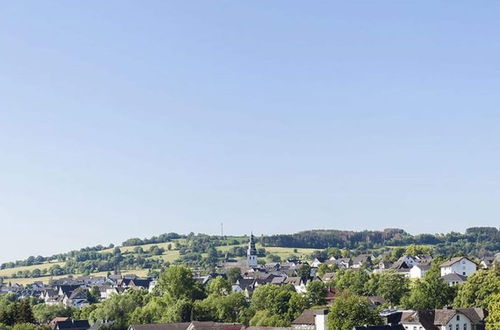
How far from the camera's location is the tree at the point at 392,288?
104 meters

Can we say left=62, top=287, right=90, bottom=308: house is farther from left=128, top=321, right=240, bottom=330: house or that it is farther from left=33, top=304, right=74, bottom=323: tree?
left=128, top=321, right=240, bottom=330: house

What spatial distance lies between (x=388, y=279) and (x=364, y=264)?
6317cm

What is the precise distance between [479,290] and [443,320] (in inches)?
427

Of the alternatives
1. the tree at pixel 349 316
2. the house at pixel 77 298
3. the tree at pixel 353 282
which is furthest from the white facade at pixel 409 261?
the tree at pixel 349 316

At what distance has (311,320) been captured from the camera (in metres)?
89.1

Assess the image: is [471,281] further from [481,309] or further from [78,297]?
[78,297]

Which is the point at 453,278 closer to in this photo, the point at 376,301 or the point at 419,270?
the point at 376,301

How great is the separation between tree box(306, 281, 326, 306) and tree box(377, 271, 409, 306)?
284 inches

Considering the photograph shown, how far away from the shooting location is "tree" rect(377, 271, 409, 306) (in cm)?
10369

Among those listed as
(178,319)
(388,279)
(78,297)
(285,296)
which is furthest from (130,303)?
(78,297)

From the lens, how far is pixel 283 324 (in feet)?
303

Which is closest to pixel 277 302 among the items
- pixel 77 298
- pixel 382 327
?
pixel 382 327

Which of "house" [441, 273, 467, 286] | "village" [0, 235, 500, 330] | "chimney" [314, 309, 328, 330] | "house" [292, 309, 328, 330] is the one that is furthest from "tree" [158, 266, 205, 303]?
→ "house" [441, 273, 467, 286]

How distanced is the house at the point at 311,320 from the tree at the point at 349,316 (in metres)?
4.13
